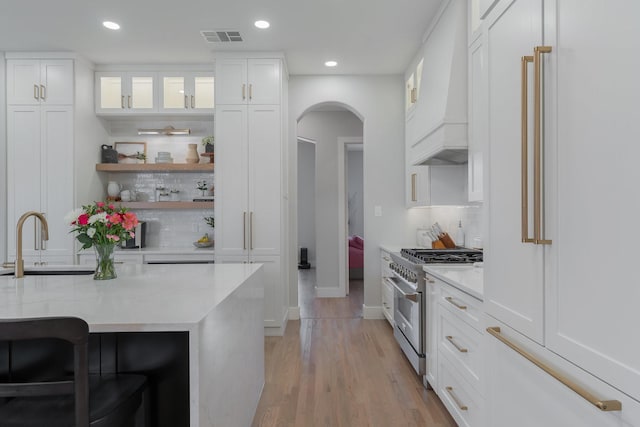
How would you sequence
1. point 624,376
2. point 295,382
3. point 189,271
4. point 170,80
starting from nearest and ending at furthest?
point 624,376
point 189,271
point 295,382
point 170,80

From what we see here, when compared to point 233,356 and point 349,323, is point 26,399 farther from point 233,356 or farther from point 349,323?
point 349,323

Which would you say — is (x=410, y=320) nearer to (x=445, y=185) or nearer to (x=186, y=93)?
(x=445, y=185)

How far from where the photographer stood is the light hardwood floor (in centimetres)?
237

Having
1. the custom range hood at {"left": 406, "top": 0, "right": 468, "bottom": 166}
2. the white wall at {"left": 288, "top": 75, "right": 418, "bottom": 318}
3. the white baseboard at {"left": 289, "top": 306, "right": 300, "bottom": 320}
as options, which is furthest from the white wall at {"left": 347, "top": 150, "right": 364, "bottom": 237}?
the custom range hood at {"left": 406, "top": 0, "right": 468, "bottom": 166}

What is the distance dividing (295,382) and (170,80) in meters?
3.56

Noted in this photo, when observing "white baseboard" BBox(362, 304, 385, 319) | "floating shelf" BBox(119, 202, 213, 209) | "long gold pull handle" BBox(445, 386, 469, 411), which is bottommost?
"white baseboard" BBox(362, 304, 385, 319)

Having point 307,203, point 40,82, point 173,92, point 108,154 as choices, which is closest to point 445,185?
point 173,92

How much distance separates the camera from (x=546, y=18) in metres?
1.08

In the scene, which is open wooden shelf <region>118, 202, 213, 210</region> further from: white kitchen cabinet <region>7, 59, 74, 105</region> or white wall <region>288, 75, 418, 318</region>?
white kitchen cabinet <region>7, 59, 74, 105</region>

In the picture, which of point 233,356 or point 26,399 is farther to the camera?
point 233,356

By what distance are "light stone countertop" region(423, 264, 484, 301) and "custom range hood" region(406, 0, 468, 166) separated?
0.86 m

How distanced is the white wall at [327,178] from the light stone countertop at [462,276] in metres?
3.29

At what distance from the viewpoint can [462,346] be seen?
208 cm

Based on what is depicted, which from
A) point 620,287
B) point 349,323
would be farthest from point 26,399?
point 349,323
